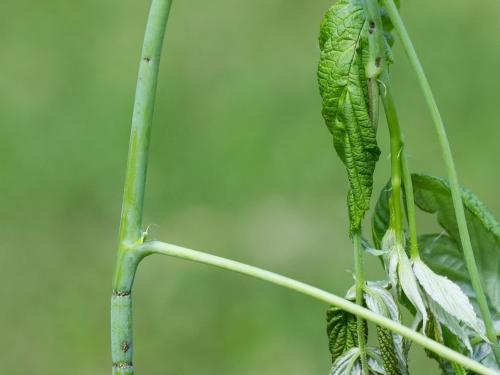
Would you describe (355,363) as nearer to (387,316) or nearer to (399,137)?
(387,316)

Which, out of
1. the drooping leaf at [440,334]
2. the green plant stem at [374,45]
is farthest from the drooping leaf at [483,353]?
the green plant stem at [374,45]

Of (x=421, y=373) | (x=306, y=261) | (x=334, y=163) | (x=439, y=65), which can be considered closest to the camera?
(x=421, y=373)

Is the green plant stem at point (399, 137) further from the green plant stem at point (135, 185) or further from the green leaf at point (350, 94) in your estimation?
the green plant stem at point (135, 185)

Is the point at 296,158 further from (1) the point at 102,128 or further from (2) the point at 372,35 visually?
(2) the point at 372,35

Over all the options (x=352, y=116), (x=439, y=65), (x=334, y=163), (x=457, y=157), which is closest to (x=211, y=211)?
(x=334, y=163)

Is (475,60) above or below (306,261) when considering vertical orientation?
above

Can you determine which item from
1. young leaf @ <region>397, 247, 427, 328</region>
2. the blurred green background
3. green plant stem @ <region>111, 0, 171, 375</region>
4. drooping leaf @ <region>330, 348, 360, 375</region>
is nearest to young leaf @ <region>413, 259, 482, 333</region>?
young leaf @ <region>397, 247, 427, 328</region>
